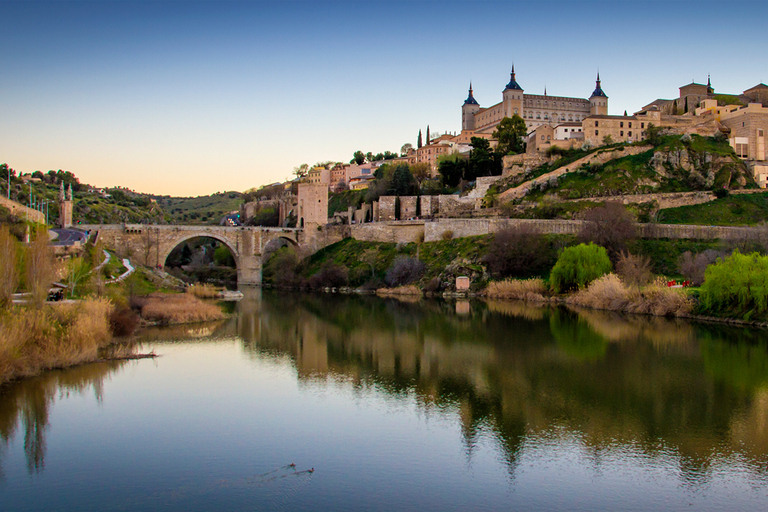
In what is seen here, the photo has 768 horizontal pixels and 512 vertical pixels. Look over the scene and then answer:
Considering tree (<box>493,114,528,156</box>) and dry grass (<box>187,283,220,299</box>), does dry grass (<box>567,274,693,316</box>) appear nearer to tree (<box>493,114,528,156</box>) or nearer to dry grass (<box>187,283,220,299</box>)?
dry grass (<box>187,283,220,299</box>)

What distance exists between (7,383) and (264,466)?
9469 millimetres

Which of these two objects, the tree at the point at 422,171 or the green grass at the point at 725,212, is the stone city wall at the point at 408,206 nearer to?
the tree at the point at 422,171

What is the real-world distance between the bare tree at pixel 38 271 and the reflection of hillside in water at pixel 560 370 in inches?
318

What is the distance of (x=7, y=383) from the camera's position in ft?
58.3

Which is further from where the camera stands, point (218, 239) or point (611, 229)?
point (218, 239)

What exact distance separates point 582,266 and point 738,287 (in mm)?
10998

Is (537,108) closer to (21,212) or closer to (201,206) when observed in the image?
(21,212)

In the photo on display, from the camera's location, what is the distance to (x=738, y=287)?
100 ft

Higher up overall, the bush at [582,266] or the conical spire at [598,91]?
the conical spire at [598,91]

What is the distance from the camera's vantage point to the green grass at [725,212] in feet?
171

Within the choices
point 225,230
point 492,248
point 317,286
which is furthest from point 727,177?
point 225,230

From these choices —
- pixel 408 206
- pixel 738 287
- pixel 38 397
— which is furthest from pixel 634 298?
pixel 408 206

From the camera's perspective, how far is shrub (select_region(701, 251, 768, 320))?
2978cm

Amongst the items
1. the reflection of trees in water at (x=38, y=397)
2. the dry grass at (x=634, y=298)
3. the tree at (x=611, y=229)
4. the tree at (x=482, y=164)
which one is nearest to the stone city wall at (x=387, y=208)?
the tree at (x=482, y=164)
